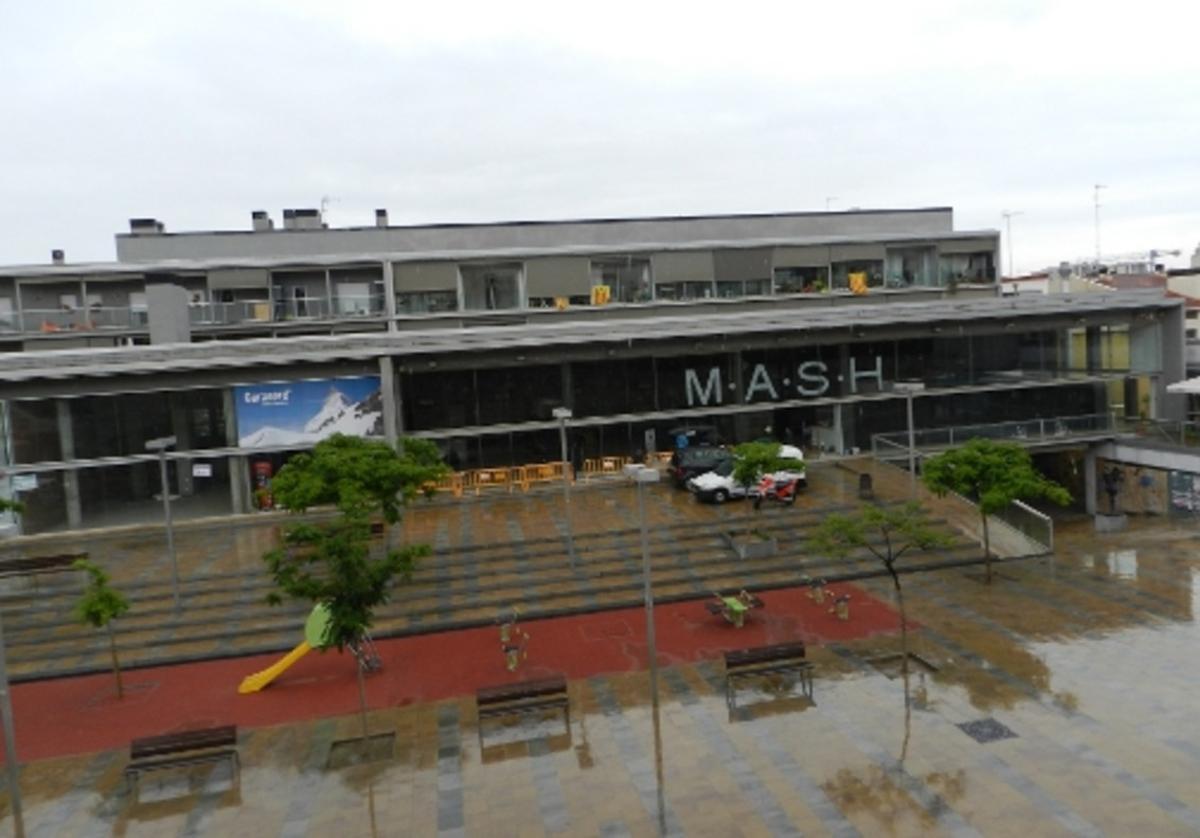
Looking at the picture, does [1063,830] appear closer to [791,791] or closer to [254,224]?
[791,791]

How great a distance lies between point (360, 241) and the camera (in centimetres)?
4400

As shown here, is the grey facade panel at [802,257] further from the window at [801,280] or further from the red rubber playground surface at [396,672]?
the red rubber playground surface at [396,672]

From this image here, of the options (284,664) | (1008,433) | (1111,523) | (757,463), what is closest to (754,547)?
(757,463)

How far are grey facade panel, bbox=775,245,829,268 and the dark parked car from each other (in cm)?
1158

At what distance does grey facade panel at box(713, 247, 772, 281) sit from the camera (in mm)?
41125

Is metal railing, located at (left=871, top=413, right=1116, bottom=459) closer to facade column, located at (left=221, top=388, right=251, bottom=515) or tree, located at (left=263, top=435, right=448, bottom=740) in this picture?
tree, located at (left=263, top=435, right=448, bottom=740)

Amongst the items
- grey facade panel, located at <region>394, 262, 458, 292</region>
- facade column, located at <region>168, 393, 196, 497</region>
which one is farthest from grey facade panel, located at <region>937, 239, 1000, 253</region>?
facade column, located at <region>168, 393, 196, 497</region>

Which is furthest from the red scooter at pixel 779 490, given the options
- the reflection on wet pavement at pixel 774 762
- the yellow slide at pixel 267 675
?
the yellow slide at pixel 267 675

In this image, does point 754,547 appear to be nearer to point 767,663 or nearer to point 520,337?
point 767,663

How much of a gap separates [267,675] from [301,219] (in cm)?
3238

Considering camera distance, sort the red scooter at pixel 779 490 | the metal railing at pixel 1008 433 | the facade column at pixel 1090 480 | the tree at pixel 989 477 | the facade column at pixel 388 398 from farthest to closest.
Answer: the facade column at pixel 1090 480 → the metal railing at pixel 1008 433 → the facade column at pixel 388 398 → the red scooter at pixel 779 490 → the tree at pixel 989 477

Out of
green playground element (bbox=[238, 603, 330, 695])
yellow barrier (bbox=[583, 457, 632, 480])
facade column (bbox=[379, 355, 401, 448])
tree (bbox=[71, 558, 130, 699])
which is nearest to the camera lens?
tree (bbox=[71, 558, 130, 699])

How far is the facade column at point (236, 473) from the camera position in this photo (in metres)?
33.2

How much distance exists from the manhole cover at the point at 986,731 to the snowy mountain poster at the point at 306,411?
Result: 77.9ft
